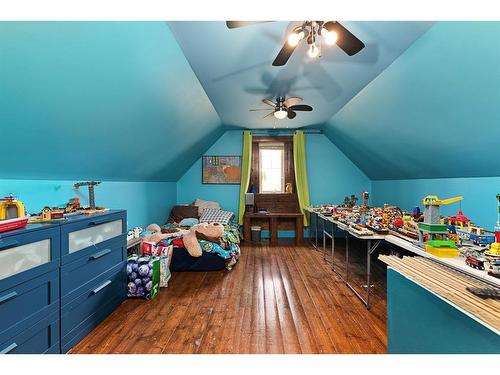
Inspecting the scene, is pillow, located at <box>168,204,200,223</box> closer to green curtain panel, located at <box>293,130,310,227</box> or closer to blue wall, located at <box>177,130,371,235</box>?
blue wall, located at <box>177,130,371,235</box>

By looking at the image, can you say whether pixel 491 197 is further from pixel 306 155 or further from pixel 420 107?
pixel 306 155

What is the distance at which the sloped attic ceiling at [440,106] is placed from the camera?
1606 millimetres

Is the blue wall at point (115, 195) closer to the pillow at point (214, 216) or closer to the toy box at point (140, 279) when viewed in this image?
the pillow at point (214, 216)

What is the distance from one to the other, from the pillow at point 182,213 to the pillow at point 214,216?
0.69ft

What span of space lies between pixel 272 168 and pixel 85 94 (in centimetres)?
427

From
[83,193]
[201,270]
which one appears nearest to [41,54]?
[83,193]

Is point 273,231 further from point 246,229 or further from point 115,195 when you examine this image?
point 115,195

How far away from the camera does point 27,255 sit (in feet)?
4.43

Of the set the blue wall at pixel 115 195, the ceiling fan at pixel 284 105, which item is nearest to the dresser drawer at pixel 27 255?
the blue wall at pixel 115 195

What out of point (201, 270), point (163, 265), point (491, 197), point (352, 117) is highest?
point (352, 117)

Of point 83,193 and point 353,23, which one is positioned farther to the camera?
point 83,193
